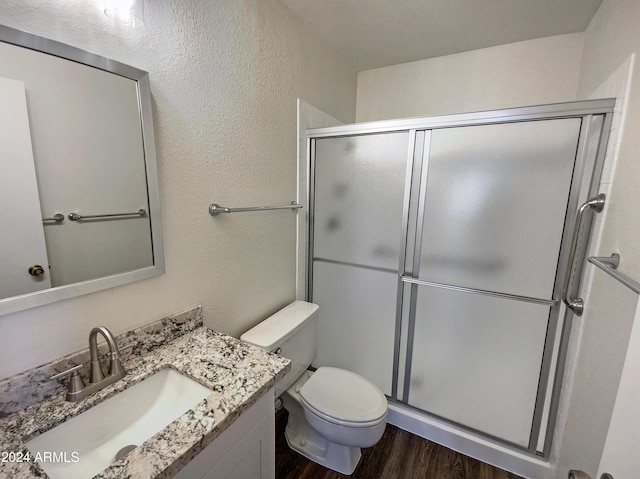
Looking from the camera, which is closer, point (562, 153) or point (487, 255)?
point (562, 153)

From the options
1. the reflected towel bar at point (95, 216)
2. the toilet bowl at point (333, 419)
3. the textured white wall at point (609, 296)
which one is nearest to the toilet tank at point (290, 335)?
the toilet bowl at point (333, 419)

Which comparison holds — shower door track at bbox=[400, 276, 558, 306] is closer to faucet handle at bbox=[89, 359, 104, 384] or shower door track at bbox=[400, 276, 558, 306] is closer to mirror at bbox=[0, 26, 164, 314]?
mirror at bbox=[0, 26, 164, 314]

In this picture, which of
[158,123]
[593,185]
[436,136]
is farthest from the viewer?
[436,136]

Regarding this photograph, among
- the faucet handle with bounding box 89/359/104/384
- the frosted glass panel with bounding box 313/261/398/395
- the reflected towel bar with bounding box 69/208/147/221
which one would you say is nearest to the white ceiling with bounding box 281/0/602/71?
the reflected towel bar with bounding box 69/208/147/221

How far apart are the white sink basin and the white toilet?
43cm

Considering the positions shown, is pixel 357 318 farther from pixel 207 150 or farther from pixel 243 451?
pixel 207 150

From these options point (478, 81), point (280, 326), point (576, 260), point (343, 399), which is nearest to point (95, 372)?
point (280, 326)

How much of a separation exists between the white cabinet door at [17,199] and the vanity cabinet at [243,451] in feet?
2.12

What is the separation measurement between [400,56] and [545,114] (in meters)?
1.21

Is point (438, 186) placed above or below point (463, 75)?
below

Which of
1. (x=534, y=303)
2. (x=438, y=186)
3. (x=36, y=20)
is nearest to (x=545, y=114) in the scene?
(x=438, y=186)

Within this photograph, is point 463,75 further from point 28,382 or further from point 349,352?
point 28,382

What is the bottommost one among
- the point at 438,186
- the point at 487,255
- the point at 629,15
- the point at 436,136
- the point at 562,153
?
the point at 487,255

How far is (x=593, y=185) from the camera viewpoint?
1.19m
